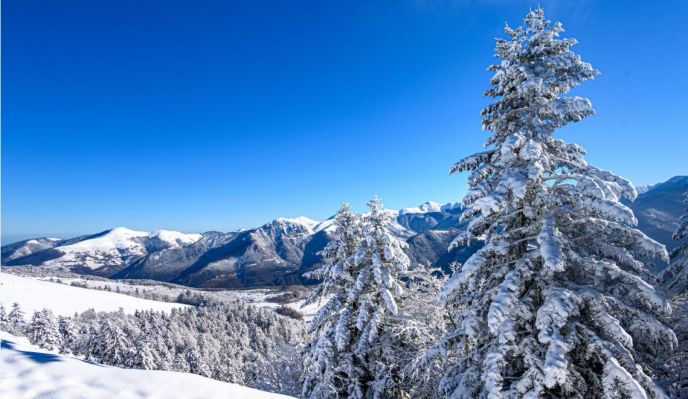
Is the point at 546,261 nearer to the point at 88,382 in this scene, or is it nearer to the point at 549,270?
the point at 549,270

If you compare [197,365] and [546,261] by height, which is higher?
[546,261]

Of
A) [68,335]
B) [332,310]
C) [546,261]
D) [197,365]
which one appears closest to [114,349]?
[197,365]

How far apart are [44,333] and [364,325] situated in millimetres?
58271

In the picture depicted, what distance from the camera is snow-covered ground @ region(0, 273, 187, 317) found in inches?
5320

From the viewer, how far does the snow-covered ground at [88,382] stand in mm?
4766

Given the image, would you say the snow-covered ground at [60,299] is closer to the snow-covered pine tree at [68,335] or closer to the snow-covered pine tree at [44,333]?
the snow-covered pine tree at [68,335]

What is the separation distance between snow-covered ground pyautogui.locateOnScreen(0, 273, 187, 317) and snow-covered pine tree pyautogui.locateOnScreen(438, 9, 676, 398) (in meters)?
160

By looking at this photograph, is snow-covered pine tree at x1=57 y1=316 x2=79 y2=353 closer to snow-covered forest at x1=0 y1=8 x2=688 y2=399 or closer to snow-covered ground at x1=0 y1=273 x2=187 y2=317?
snow-covered forest at x1=0 y1=8 x2=688 y2=399

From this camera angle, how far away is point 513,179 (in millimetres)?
8508

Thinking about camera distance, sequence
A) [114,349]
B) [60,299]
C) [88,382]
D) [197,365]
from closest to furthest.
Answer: [88,382] < [114,349] < [197,365] < [60,299]

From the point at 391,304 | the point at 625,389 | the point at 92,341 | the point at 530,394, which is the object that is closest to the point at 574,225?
the point at 625,389

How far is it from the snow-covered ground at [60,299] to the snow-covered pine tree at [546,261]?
526 ft

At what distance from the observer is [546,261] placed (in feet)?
25.1

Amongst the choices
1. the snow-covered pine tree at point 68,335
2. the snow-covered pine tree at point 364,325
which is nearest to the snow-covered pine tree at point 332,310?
the snow-covered pine tree at point 364,325
